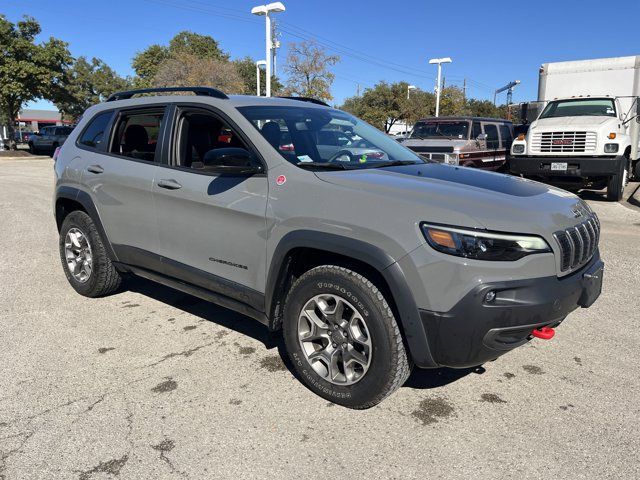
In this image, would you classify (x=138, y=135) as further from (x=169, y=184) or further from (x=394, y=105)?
(x=394, y=105)

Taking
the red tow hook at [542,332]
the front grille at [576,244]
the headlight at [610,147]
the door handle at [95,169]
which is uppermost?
the headlight at [610,147]

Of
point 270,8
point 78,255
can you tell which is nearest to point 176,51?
point 270,8

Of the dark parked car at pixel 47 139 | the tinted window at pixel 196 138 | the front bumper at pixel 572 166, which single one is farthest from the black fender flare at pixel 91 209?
the dark parked car at pixel 47 139

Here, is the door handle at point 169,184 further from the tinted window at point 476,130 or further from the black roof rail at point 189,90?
the tinted window at point 476,130

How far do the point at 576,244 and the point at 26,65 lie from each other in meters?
31.5

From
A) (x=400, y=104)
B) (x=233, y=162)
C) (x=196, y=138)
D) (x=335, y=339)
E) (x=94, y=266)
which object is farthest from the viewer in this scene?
(x=400, y=104)

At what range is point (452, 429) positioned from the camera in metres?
2.78

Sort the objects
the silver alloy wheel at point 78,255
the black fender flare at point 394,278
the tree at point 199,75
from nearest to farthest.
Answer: the black fender flare at point 394,278, the silver alloy wheel at point 78,255, the tree at point 199,75

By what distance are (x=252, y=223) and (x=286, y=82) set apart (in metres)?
29.2

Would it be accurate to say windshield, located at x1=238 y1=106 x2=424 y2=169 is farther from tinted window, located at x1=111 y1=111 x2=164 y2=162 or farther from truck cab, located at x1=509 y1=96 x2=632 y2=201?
truck cab, located at x1=509 y1=96 x2=632 y2=201

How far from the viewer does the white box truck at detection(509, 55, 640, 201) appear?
10750 mm

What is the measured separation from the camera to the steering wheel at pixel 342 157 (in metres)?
3.50

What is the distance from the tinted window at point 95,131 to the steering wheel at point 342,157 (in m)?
2.31

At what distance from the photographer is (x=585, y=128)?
10.9m
